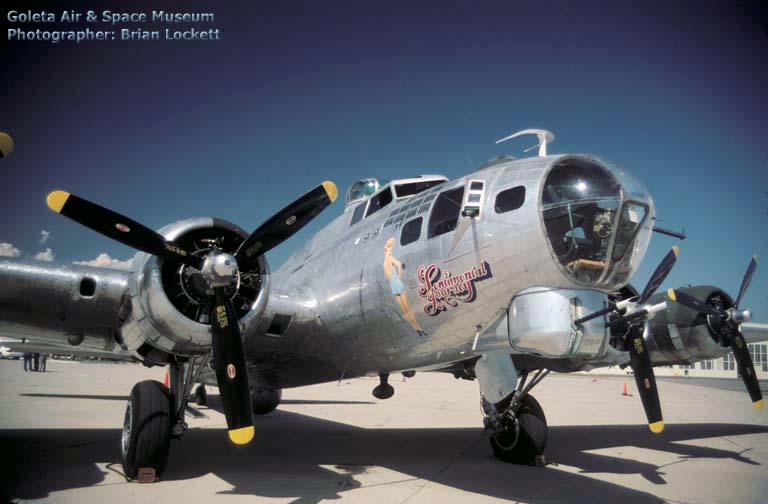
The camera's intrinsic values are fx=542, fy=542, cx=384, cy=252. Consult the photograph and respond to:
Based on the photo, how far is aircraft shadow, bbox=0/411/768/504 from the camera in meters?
6.37

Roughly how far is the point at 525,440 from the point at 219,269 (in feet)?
17.2

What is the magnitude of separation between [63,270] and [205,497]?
355 cm

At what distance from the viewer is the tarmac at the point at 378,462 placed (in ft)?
20.2

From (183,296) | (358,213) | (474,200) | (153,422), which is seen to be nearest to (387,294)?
(474,200)

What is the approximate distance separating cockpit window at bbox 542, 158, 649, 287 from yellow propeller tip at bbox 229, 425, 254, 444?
12.2 ft

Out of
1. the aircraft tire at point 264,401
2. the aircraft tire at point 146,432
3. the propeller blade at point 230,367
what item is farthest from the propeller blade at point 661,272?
the aircraft tire at point 264,401

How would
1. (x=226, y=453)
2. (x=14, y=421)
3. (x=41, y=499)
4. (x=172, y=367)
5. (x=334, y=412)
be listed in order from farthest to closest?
(x=334, y=412) → (x=14, y=421) → (x=226, y=453) → (x=172, y=367) → (x=41, y=499)

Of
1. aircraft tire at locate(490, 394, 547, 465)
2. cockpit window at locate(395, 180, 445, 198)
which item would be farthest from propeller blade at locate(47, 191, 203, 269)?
aircraft tire at locate(490, 394, 547, 465)

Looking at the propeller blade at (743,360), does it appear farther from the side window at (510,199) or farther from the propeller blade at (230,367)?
the propeller blade at (230,367)

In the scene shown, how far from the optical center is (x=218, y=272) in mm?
6152

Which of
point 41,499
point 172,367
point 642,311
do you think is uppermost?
point 642,311

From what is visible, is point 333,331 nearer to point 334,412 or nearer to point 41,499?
point 41,499

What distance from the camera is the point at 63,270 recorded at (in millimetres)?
7133

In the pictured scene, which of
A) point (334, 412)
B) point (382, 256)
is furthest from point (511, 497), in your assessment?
point (334, 412)
